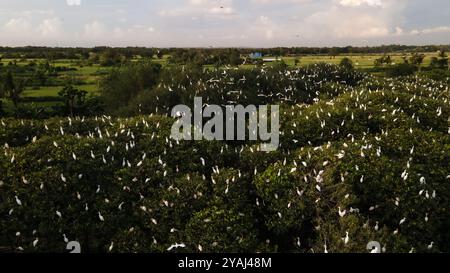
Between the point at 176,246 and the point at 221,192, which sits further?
the point at 221,192

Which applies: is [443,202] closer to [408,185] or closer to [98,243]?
[408,185]

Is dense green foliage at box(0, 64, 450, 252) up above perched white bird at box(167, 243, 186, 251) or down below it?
above

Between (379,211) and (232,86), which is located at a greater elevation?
(232,86)

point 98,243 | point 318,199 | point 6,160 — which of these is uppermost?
point 6,160

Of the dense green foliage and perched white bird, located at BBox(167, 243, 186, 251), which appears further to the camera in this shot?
the dense green foliage

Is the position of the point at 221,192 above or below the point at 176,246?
above

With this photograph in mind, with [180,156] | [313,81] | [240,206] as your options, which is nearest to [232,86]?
[313,81]

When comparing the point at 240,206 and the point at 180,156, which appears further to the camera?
the point at 180,156

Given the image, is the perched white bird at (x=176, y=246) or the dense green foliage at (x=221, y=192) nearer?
the perched white bird at (x=176, y=246)

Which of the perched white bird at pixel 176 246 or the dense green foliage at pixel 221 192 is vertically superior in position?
the dense green foliage at pixel 221 192

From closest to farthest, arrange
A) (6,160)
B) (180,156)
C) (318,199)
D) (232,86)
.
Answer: (318,199) → (6,160) → (180,156) → (232,86)
